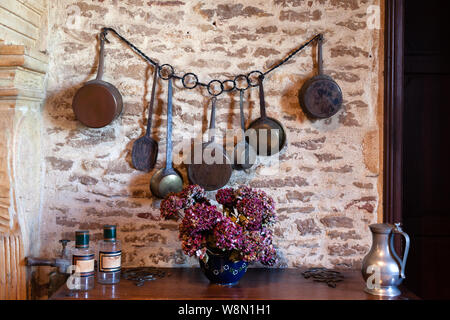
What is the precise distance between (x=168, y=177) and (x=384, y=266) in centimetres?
108

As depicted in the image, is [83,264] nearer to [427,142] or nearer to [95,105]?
[95,105]

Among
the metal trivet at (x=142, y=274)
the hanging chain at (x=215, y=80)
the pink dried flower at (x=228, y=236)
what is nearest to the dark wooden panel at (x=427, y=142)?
the hanging chain at (x=215, y=80)

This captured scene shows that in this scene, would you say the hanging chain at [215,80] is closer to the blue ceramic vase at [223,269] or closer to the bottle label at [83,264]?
the blue ceramic vase at [223,269]

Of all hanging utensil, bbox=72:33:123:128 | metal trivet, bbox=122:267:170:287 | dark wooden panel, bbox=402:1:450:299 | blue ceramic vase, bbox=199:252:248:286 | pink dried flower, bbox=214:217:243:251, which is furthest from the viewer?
dark wooden panel, bbox=402:1:450:299

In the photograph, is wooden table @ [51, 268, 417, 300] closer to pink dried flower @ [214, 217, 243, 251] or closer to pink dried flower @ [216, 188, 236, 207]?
pink dried flower @ [214, 217, 243, 251]

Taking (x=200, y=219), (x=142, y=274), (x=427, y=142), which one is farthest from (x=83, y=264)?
(x=427, y=142)

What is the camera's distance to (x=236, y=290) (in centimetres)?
184

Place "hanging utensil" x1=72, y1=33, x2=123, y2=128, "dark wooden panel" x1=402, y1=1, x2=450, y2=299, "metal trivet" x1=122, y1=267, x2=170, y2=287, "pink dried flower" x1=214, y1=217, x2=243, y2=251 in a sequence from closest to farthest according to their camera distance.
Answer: "pink dried flower" x1=214, y1=217, x2=243, y2=251, "metal trivet" x1=122, y1=267, x2=170, y2=287, "hanging utensil" x1=72, y1=33, x2=123, y2=128, "dark wooden panel" x1=402, y1=1, x2=450, y2=299

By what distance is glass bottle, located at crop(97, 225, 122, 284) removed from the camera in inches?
73.9

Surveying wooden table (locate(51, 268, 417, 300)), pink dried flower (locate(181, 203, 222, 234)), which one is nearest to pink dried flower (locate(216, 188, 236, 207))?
pink dried flower (locate(181, 203, 222, 234))

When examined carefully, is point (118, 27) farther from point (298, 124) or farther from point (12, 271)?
point (12, 271)

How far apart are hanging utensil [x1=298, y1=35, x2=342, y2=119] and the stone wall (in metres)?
0.08

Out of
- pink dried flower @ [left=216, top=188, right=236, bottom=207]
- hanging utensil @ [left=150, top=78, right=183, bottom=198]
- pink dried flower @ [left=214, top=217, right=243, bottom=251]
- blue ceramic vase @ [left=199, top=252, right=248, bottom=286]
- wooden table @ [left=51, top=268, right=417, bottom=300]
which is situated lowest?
wooden table @ [left=51, top=268, right=417, bottom=300]
